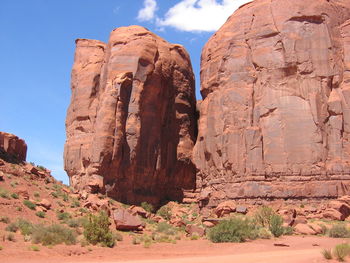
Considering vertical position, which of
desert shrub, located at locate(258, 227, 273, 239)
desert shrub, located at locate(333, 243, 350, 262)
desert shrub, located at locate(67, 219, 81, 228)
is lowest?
desert shrub, located at locate(333, 243, 350, 262)

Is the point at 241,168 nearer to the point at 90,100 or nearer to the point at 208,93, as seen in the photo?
the point at 208,93

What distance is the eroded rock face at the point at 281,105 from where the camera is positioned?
36031 millimetres

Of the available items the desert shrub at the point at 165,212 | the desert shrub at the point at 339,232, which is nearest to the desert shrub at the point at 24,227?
the desert shrub at the point at 339,232

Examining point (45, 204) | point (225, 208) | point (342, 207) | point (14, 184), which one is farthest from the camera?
point (225, 208)

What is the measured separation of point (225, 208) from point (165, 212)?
7479 mm

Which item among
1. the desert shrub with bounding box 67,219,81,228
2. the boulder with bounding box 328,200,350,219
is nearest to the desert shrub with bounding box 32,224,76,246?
the desert shrub with bounding box 67,219,81,228

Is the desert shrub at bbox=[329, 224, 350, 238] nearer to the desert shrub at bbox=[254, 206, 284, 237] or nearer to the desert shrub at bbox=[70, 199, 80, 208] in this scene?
the desert shrub at bbox=[254, 206, 284, 237]

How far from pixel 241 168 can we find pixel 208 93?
32.3 ft

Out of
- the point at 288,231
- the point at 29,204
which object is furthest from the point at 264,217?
the point at 29,204

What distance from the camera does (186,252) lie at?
2045cm

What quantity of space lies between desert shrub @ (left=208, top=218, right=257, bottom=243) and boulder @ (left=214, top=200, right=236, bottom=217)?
10.0m

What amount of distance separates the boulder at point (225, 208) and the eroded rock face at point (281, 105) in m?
1.62

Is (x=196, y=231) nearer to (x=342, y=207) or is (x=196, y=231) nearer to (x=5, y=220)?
(x=5, y=220)

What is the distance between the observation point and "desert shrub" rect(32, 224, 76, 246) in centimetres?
2036
